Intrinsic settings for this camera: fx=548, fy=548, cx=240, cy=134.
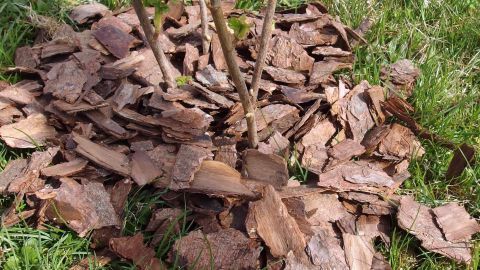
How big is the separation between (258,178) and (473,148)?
0.93 meters

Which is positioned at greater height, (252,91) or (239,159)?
(252,91)

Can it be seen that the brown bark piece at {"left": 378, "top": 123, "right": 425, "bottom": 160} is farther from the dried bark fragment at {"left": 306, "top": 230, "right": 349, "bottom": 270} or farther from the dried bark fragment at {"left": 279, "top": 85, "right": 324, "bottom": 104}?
the dried bark fragment at {"left": 306, "top": 230, "right": 349, "bottom": 270}

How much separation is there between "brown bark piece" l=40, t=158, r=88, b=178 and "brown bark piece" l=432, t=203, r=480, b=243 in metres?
1.47

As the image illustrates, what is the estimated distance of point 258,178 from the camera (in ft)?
7.38

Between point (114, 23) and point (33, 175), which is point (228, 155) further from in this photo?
point (114, 23)

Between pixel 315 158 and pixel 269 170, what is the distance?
237 mm

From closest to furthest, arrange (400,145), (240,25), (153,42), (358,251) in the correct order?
(240,25), (358,251), (153,42), (400,145)

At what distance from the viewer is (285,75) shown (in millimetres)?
2664

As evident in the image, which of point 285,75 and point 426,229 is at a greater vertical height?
point 285,75

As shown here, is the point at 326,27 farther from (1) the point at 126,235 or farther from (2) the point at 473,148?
(1) the point at 126,235

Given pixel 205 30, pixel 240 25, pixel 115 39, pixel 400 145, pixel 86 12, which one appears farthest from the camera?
pixel 86 12

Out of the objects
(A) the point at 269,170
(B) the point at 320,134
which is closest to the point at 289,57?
(B) the point at 320,134

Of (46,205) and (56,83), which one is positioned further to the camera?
(56,83)

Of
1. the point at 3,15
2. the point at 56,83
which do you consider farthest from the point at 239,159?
the point at 3,15
